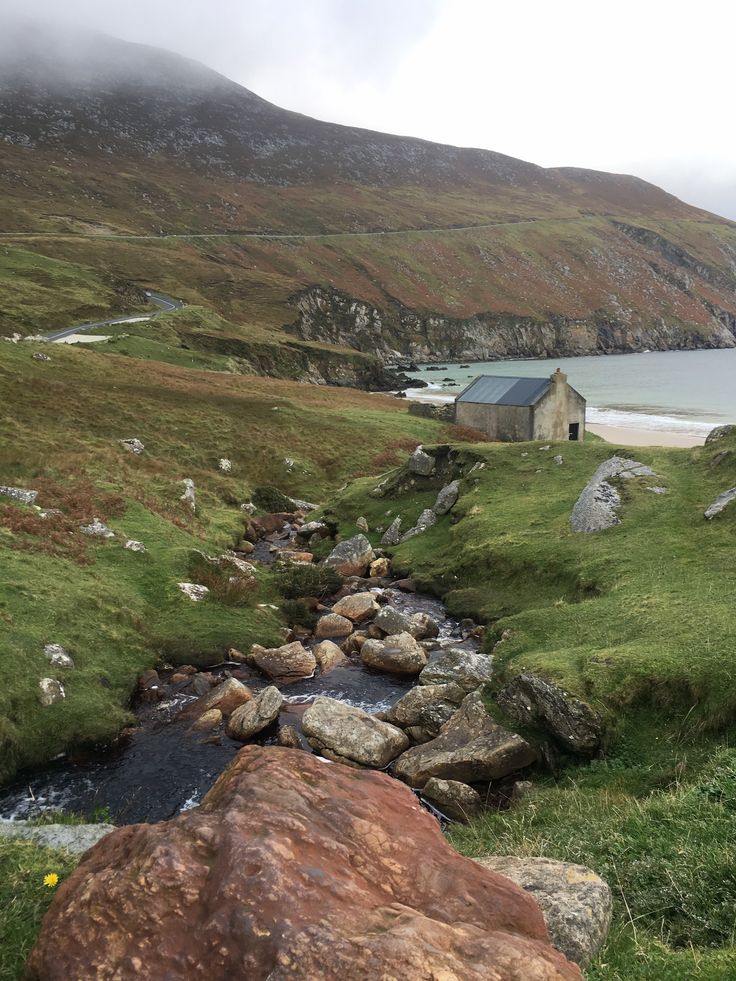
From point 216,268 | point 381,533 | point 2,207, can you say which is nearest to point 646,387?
point 216,268

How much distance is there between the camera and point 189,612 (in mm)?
25906

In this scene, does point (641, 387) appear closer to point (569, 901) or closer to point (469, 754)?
point (469, 754)

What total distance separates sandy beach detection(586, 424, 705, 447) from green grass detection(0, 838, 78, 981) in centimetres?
7054

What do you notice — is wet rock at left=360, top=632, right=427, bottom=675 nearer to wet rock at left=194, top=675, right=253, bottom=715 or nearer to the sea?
wet rock at left=194, top=675, right=253, bottom=715

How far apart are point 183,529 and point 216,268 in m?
134

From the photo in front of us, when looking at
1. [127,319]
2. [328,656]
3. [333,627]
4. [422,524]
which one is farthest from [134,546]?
[127,319]

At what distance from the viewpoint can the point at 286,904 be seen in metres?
5.62

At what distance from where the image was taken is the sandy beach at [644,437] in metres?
73.4

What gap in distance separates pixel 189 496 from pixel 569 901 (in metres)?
34.1

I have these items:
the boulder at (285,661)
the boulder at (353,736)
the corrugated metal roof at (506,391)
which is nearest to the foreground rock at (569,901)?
the boulder at (353,736)

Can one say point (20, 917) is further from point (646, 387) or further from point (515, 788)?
point (646, 387)

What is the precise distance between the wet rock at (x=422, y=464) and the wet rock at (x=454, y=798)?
27.2m

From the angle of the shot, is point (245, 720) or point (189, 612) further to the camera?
point (189, 612)

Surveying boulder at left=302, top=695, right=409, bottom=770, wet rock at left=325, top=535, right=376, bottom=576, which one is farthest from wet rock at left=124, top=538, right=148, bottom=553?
boulder at left=302, top=695, right=409, bottom=770
